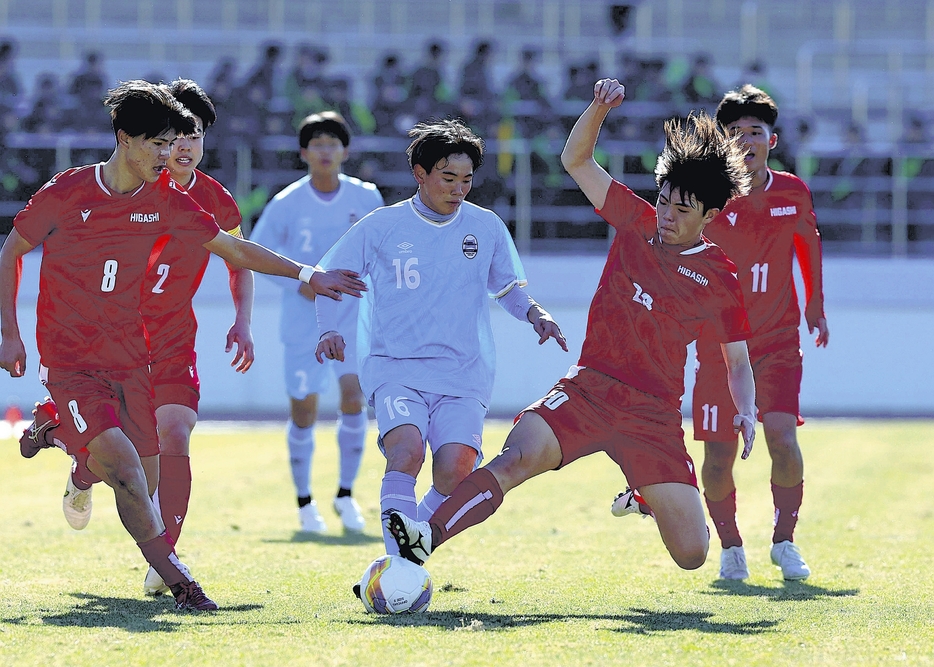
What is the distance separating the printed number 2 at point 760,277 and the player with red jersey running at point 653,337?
1100 mm

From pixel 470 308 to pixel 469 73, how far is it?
41.2 feet

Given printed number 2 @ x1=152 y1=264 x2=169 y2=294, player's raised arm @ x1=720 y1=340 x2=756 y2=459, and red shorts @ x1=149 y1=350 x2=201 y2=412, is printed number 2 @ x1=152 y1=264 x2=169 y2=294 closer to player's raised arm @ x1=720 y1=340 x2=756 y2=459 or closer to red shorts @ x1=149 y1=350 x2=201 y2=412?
red shorts @ x1=149 y1=350 x2=201 y2=412

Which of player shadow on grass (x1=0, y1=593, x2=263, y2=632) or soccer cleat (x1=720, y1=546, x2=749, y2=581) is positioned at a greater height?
player shadow on grass (x1=0, y1=593, x2=263, y2=632)

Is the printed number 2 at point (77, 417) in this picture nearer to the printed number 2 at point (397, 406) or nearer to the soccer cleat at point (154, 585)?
the soccer cleat at point (154, 585)

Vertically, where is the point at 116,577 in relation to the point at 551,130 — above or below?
below

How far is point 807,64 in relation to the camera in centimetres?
2241

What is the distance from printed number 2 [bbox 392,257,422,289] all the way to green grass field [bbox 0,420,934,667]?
1.27 m

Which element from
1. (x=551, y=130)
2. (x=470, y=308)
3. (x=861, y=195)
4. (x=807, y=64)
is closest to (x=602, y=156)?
(x=551, y=130)

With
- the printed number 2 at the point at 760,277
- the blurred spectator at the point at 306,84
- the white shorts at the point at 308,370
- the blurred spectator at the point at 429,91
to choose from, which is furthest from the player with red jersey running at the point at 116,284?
the blurred spectator at the point at 429,91

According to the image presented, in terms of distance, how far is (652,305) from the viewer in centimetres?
562

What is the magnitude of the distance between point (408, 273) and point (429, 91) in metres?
11.9

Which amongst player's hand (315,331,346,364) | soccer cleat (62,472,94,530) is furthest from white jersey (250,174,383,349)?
player's hand (315,331,346,364)

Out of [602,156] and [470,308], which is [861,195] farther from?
[470,308]

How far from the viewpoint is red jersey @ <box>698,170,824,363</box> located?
680cm
